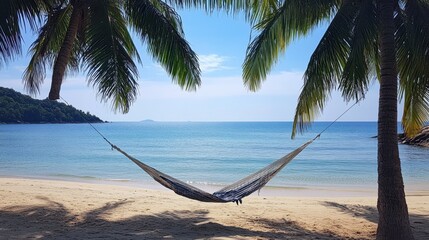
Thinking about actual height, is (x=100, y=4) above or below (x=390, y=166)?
above

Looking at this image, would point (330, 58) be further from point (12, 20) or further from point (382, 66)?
point (12, 20)

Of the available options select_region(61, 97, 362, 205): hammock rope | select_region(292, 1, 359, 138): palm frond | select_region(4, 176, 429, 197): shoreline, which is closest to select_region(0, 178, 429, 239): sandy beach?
select_region(61, 97, 362, 205): hammock rope

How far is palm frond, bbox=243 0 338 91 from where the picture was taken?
393 cm

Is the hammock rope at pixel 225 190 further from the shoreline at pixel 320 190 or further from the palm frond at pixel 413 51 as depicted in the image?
the shoreline at pixel 320 190

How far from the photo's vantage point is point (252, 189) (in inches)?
157

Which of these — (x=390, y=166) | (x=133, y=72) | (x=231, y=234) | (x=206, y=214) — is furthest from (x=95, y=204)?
(x=390, y=166)

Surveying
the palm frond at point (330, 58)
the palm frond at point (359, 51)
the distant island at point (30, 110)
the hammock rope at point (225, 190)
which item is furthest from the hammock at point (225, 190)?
the distant island at point (30, 110)

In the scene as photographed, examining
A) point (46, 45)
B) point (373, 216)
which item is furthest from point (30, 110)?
point (373, 216)

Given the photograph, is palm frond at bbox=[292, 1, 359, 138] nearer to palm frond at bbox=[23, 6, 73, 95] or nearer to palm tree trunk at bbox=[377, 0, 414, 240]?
palm tree trunk at bbox=[377, 0, 414, 240]

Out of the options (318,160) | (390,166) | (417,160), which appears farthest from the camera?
(318,160)

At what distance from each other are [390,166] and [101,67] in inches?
109

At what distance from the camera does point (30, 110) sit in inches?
1720

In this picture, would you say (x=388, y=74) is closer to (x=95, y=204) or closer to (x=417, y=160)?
(x=95, y=204)

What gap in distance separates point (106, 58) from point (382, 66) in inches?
100
